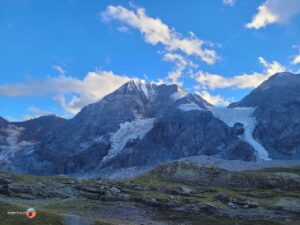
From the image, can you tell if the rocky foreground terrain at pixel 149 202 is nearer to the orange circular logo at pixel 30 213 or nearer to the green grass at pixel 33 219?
the green grass at pixel 33 219

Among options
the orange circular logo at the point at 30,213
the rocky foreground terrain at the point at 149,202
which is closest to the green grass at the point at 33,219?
the rocky foreground terrain at the point at 149,202

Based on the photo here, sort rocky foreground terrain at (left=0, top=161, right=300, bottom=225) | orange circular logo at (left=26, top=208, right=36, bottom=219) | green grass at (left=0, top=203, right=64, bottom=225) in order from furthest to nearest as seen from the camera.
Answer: rocky foreground terrain at (left=0, top=161, right=300, bottom=225)
orange circular logo at (left=26, top=208, right=36, bottom=219)
green grass at (left=0, top=203, right=64, bottom=225)

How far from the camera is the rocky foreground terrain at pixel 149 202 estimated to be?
81.2 m

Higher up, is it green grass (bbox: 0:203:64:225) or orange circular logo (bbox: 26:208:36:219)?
orange circular logo (bbox: 26:208:36:219)

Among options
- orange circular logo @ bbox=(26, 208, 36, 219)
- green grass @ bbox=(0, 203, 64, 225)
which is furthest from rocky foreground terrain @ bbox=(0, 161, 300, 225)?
orange circular logo @ bbox=(26, 208, 36, 219)

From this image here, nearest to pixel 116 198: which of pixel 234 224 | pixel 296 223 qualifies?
pixel 234 224

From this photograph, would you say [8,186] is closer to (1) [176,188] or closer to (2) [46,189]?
(2) [46,189]

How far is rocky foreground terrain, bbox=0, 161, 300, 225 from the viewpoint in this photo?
8125cm

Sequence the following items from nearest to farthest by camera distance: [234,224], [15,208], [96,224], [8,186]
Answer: [96,224], [15,208], [234,224], [8,186]

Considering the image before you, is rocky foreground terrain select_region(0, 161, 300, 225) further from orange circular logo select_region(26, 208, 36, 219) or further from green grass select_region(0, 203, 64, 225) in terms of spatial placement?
orange circular logo select_region(26, 208, 36, 219)

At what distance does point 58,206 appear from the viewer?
9044cm

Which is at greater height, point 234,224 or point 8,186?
point 8,186

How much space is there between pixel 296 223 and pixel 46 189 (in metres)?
53.7

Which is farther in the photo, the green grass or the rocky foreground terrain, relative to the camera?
the rocky foreground terrain
